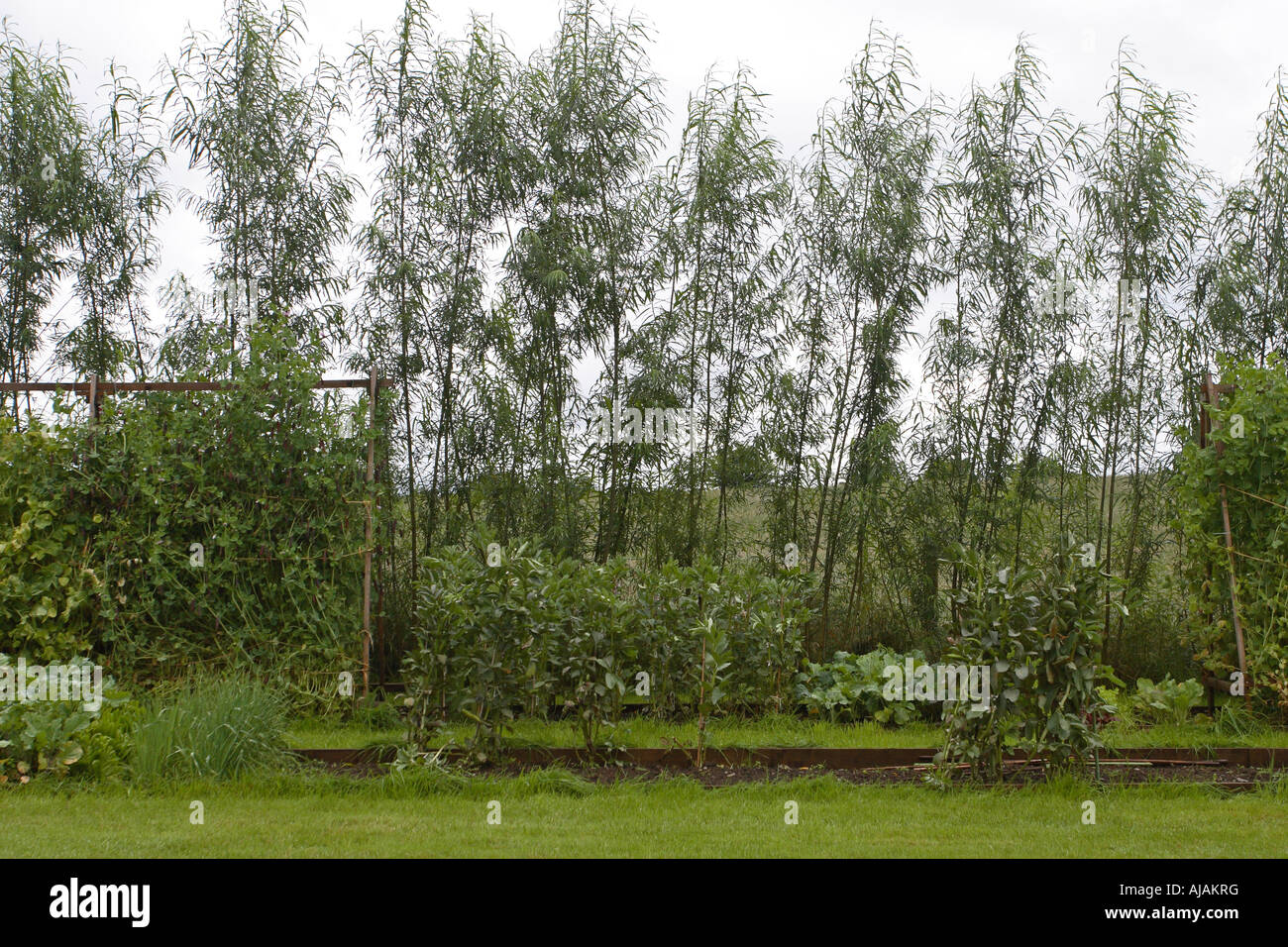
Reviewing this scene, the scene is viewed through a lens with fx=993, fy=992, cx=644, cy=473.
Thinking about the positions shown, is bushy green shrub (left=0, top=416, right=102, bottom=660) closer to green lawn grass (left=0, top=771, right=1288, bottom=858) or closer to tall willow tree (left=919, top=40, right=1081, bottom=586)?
green lawn grass (left=0, top=771, right=1288, bottom=858)

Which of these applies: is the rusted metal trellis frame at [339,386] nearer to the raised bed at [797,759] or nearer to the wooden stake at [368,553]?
the wooden stake at [368,553]

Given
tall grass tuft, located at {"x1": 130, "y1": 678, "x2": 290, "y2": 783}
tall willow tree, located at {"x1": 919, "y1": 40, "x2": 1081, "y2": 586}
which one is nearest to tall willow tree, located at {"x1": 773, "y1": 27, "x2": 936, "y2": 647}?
tall willow tree, located at {"x1": 919, "y1": 40, "x2": 1081, "y2": 586}

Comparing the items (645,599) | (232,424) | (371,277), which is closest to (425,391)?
(371,277)

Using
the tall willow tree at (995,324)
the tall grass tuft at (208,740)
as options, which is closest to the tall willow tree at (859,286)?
the tall willow tree at (995,324)

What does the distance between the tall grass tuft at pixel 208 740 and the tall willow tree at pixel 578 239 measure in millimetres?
2521

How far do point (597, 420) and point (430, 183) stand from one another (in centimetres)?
201

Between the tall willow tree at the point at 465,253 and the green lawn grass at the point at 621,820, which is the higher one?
the tall willow tree at the point at 465,253

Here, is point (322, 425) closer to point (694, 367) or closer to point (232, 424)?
point (232, 424)

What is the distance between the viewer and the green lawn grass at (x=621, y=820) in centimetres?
366

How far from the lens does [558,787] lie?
448 centimetres

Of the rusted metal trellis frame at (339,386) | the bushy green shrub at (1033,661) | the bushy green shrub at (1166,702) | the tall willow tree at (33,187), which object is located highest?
the tall willow tree at (33,187)

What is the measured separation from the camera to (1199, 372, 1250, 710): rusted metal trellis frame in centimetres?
594

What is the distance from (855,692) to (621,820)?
2.40 m

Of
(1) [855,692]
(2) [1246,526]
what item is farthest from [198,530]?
(2) [1246,526]
